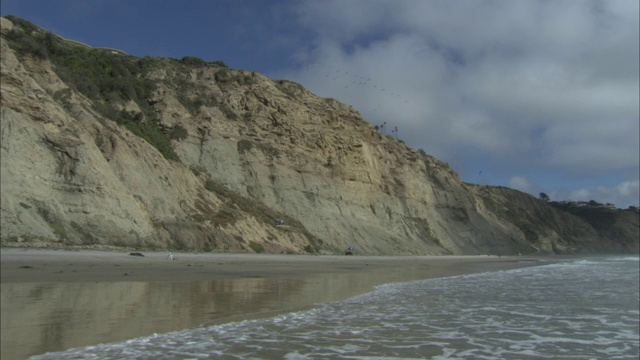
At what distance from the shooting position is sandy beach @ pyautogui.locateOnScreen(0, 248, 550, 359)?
7902 mm

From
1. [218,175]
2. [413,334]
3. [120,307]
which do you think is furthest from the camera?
[218,175]

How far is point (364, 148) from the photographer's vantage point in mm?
58375

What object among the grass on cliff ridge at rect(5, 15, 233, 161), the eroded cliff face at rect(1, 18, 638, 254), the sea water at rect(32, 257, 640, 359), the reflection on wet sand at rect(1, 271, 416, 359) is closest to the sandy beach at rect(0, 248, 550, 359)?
the reflection on wet sand at rect(1, 271, 416, 359)

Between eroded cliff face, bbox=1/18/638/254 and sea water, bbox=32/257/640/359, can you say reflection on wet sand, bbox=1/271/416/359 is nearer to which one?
sea water, bbox=32/257/640/359

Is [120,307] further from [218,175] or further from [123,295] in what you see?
[218,175]

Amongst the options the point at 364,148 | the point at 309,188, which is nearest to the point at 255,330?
the point at 309,188

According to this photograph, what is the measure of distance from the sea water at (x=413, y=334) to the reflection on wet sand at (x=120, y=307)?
534 mm

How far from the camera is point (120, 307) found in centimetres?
1020

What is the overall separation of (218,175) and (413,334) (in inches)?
1363

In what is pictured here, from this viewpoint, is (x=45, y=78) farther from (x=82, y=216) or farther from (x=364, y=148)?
(x=364, y=148)

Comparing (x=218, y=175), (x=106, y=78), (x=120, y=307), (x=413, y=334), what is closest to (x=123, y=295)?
(x=120, y=307)

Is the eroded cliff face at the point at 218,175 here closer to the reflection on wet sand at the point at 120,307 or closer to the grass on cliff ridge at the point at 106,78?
the grass on cliff ridge at the point at 106,78

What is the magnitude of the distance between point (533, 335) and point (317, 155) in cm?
4287

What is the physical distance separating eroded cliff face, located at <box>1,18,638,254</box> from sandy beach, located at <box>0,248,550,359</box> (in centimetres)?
444
